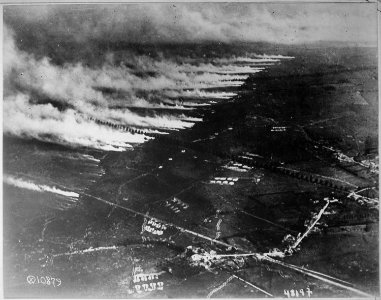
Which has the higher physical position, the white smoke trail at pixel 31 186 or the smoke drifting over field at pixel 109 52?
the smoke drifting over field at pixel 109 52

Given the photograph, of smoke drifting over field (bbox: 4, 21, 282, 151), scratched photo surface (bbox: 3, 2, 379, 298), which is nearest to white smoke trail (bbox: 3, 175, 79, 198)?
scratched photo surface (bbox: 3, 2, 379, 298)

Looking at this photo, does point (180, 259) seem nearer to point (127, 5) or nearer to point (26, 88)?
point (26, 88)

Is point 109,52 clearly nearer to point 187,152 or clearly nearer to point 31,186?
point 187,152

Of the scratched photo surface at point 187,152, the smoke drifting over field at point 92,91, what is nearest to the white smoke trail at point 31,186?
the scratched photo surface at point 187,152

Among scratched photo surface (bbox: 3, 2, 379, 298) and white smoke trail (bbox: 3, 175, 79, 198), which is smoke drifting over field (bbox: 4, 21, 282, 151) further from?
white smoke trail (bbox: 3, 175, 79, 198)

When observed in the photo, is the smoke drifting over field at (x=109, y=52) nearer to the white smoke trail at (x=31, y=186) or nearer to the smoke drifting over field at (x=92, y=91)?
the smoke drifting over field at (x=92, y=91)

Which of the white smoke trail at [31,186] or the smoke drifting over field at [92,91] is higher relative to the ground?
the smoke drifting over field at [92,91]

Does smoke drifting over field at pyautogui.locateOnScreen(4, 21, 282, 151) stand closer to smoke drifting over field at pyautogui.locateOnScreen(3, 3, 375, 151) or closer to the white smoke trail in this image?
smoke drifting over field at pyautogui.locateOnScreen(3, 3, 375, 151)

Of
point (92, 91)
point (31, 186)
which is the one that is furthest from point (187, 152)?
point (31, 186)

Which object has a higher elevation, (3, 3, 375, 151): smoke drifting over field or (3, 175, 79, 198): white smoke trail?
(3, 3, 375, 151): smoke drifting over field
